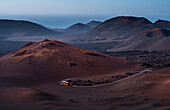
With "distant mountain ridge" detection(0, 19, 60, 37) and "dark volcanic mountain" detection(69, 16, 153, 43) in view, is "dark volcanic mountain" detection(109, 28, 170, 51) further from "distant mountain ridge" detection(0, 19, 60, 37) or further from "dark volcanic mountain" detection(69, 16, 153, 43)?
"distant mountain ridge" detection(0, 19, 60, 37)

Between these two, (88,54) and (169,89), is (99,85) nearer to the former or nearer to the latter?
(169,89)

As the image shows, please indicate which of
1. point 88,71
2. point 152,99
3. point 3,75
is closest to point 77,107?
point 152,99

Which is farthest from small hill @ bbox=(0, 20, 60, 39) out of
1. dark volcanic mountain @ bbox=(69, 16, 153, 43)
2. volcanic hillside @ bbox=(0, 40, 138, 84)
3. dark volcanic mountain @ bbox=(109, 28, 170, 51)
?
volcanic hillside @ bbox=(0, 40, 138, 84)

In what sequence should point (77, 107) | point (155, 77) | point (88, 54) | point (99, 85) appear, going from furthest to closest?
point (88, 54)
point (99, 85)
point (155, 77)
point (77, 107)

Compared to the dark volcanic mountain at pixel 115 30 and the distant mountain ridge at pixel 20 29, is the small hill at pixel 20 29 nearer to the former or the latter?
the distant mountain ridge at pixel 20 29

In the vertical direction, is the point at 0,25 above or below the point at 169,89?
Answer: above

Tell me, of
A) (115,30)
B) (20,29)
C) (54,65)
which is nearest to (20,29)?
(20,29)
